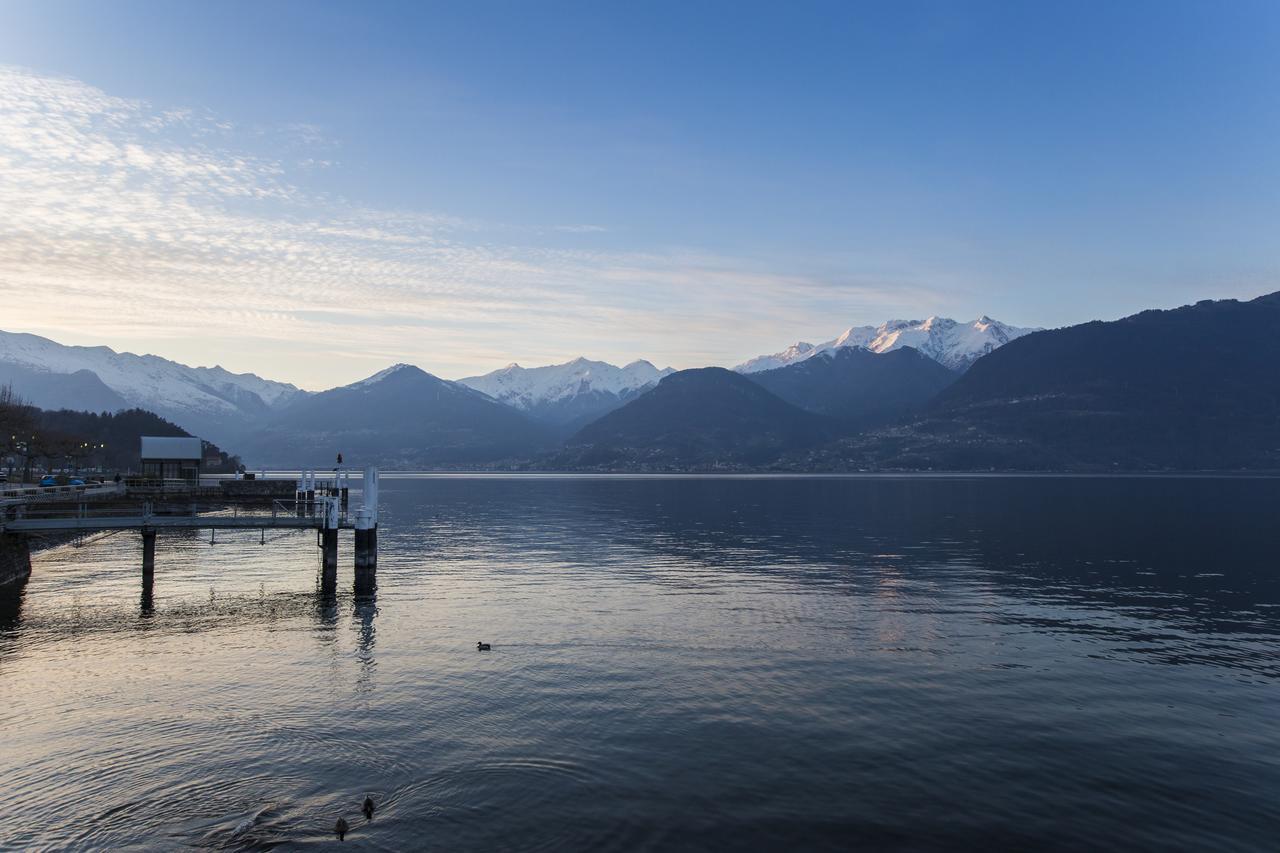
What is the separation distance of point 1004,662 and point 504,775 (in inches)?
1163

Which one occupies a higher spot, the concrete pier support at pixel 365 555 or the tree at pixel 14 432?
the tree at pixel 14 432

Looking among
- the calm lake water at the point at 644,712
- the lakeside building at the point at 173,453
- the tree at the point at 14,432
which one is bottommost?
the calm lake water at the point at 644,712

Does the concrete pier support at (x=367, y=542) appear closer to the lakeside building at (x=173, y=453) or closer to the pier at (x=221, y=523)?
the pier at (x=221, y=523)

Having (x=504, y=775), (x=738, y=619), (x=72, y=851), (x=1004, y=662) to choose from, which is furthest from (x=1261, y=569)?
(x=72, y=851)

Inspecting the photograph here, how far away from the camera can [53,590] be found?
64.2 metres

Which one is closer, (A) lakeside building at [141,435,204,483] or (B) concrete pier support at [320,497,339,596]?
(B) concrete pier support at [320,497,339,596]

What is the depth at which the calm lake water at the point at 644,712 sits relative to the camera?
24.1 metres

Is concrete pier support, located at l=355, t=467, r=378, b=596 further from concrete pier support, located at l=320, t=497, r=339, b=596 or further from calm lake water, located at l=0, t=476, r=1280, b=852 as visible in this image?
calm lake water, located at l=0, t=476, r=1280, b=852

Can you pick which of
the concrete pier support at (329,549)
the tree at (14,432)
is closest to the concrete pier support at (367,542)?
the concrete pier support at (329,549)

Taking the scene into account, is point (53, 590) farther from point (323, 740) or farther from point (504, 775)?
point (504, 775)

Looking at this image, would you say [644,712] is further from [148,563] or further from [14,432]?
[14,432]

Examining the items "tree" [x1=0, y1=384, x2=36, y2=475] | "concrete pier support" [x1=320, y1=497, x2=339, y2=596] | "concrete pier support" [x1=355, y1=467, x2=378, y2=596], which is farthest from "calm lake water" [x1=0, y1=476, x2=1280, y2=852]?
"tree" [x1=0, y1=384, x2=36, y2=475]

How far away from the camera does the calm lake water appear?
24078 mm

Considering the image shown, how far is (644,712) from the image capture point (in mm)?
34250
